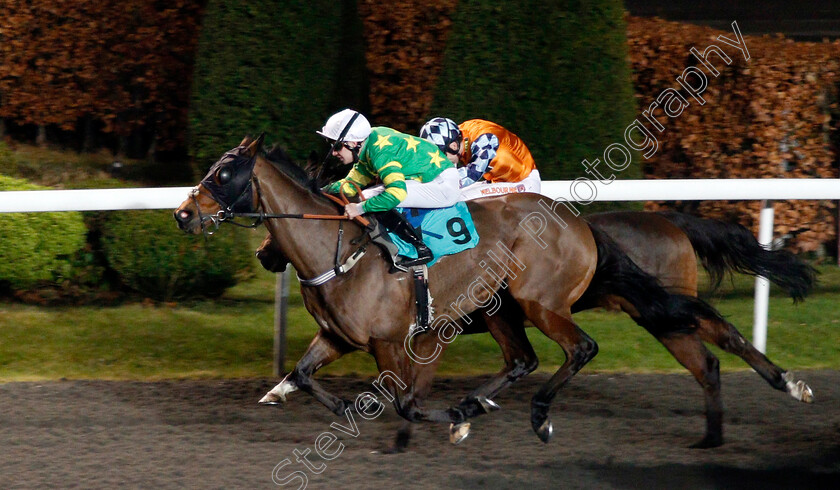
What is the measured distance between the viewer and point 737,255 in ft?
15.5

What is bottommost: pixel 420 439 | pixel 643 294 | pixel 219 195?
pixel 420 439

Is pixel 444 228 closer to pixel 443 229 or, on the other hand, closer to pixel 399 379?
pixel 443 229

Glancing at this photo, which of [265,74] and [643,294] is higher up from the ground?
[265,74]

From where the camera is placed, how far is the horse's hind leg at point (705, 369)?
4141 millimetres

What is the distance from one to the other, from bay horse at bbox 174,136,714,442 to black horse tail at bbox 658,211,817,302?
48 cm

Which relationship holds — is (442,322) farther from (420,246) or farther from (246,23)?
(246,23)

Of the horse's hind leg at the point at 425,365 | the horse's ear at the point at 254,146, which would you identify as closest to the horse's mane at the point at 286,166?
the horse's ear at the point at 254,146

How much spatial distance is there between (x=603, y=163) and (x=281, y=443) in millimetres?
2880

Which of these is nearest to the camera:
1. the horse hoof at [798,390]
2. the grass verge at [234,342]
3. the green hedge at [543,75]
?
the horse hoof at [798,390]

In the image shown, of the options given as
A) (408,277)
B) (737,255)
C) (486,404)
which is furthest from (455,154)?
(737,255)

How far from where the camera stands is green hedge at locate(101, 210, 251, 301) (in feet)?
19.5

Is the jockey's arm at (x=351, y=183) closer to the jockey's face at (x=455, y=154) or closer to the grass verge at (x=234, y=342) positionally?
the jockey's face at (x=455, y=154)

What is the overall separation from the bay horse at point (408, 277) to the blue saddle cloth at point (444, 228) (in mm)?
67

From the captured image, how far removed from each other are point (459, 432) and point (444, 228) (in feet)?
2.92
